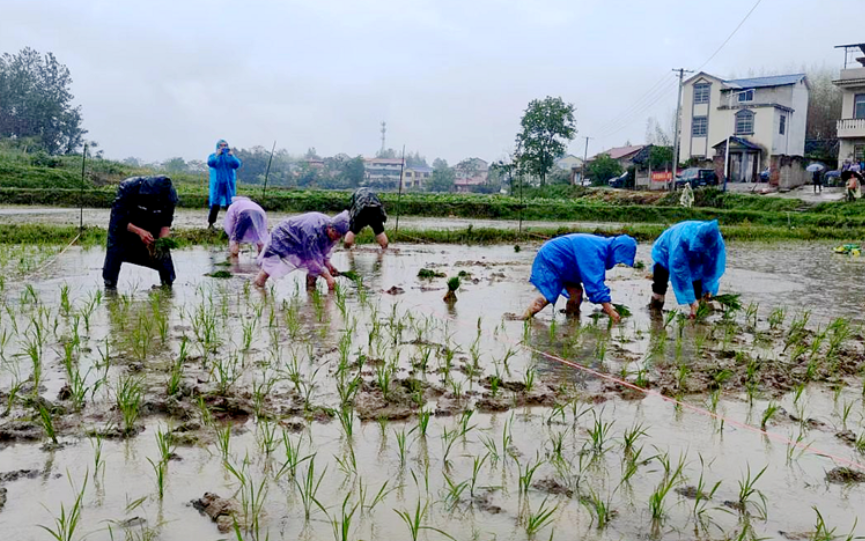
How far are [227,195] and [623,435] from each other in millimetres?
9815

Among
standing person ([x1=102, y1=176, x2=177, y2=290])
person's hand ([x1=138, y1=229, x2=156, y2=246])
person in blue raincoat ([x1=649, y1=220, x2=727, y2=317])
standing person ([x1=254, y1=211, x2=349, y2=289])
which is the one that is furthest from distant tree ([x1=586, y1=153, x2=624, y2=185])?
person's hand ([x1=138, y1=229, x2=156, y2=246])

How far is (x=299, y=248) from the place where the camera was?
7250mm

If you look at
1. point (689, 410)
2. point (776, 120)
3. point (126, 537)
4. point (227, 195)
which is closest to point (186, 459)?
point (126, 537)

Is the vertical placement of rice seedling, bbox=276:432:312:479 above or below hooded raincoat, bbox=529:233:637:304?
below

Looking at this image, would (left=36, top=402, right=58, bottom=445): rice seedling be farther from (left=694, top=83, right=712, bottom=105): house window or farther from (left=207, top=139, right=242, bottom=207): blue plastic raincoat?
(left=694, top=83, right=712, bottom=105): house window

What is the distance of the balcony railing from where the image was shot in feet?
102

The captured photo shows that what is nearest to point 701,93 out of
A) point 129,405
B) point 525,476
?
point 525,476

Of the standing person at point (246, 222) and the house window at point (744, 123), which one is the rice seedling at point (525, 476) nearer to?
the standing person at point (246, 222)

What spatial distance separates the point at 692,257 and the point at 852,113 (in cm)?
3016

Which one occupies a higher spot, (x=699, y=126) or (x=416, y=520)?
(x=699, y=126)

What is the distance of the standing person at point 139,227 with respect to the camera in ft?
23.7

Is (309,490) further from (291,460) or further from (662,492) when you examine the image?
(662,492)

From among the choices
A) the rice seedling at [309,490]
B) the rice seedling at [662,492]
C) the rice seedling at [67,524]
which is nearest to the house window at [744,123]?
the rice seedling at [662,492]

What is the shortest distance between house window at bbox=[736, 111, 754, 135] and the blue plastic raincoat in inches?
1226
